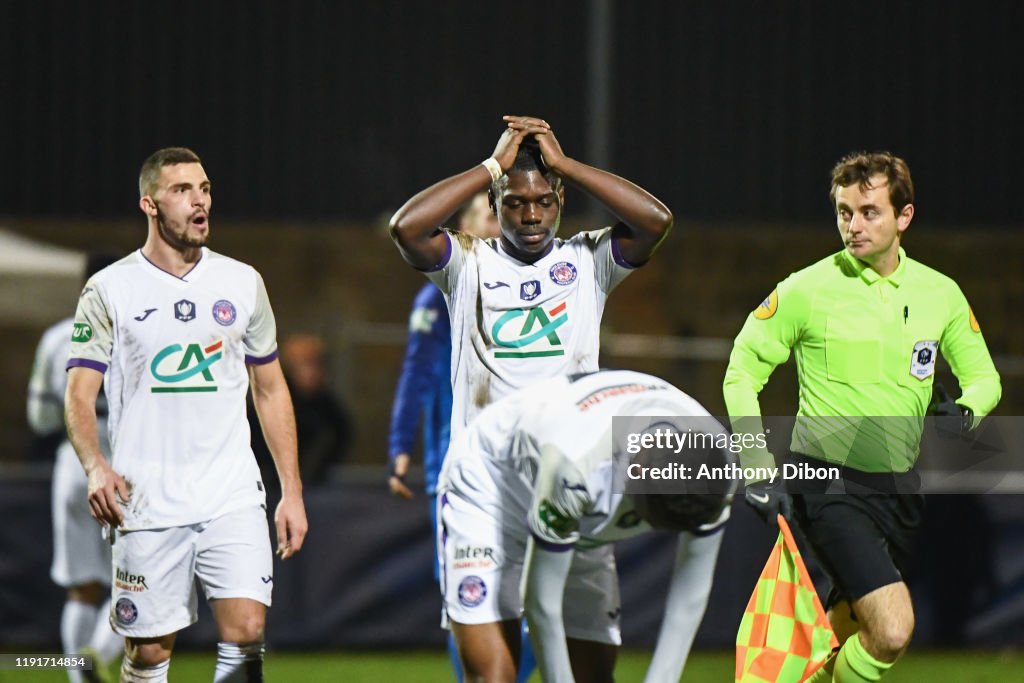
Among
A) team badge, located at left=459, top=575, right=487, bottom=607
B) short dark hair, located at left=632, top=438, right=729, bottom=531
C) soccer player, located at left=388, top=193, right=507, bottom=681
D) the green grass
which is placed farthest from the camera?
the green grass

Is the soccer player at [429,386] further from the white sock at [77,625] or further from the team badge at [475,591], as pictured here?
the team badge at [475,591]

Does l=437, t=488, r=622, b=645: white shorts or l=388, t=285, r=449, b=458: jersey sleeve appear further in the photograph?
l=388, t=285, r=449, b=458: jersey sleeve

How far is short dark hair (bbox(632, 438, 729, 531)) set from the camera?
13.3 feet

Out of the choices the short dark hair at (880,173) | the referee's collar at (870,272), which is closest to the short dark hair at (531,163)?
the short dark hair at (880,173)

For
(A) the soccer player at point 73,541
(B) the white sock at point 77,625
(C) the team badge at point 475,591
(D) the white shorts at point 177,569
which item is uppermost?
(C) the team badge at point 475,591

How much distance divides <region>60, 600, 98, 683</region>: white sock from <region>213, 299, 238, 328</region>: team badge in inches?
113

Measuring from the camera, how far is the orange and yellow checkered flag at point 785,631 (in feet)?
19.1

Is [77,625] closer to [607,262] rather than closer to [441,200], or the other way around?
[441,200]

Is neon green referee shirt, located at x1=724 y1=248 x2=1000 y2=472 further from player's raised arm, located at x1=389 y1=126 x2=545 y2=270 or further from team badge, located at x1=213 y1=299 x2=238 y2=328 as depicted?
team badge, located at x1=213 y1=299 x2=238 y2=328

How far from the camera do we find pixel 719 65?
49.8ft

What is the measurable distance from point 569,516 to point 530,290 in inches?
51.1

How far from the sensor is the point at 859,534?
18.6 ft

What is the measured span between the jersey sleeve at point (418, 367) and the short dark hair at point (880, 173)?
206 cm

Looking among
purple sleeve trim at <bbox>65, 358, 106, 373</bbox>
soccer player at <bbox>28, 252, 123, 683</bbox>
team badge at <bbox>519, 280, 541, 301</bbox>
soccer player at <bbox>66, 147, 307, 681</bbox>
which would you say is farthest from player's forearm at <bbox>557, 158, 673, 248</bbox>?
soccer player at <bbox>28, 252, 123, 683</bbox>
